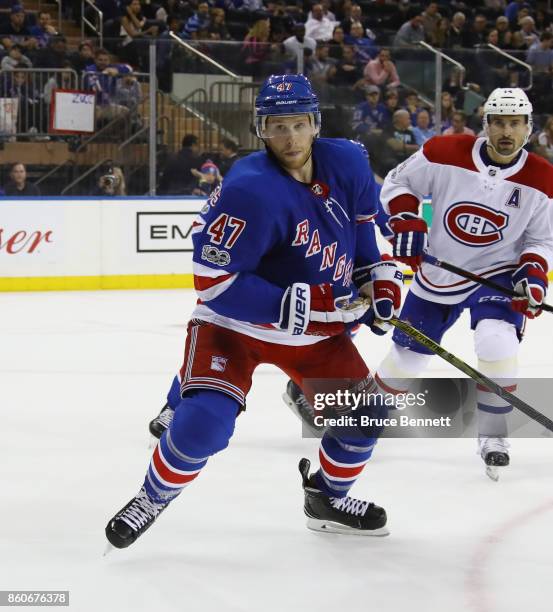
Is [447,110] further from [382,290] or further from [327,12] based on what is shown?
[382,290]

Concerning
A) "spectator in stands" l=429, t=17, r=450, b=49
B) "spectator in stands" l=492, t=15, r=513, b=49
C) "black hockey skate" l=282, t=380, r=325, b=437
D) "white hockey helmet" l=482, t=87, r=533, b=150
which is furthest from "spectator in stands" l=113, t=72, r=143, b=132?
"white hockey helmet" l=482, t=87, r=533, b=150

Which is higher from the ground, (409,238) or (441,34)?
(409,238)

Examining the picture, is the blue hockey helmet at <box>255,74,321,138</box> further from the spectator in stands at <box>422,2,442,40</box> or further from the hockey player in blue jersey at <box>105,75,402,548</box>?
the spectator in stands at <box>422,2,442,40</box>

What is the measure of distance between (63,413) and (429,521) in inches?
67.6

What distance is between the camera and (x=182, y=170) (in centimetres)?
817

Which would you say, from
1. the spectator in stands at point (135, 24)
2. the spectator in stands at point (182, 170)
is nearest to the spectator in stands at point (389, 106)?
the spectator in stands at point (182, 170)

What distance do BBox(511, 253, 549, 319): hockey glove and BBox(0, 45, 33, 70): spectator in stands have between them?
525cm

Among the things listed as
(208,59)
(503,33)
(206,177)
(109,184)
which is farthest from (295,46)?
(503,33)

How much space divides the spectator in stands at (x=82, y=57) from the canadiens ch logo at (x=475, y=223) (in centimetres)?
497

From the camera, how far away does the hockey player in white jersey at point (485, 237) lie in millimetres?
3471

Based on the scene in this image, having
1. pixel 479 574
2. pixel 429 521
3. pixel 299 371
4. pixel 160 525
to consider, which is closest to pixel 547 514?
pixel 429 521

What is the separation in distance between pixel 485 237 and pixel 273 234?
4.06ft

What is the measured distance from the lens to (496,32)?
1088 centimetres

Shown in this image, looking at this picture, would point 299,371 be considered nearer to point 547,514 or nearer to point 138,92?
point 547,514
